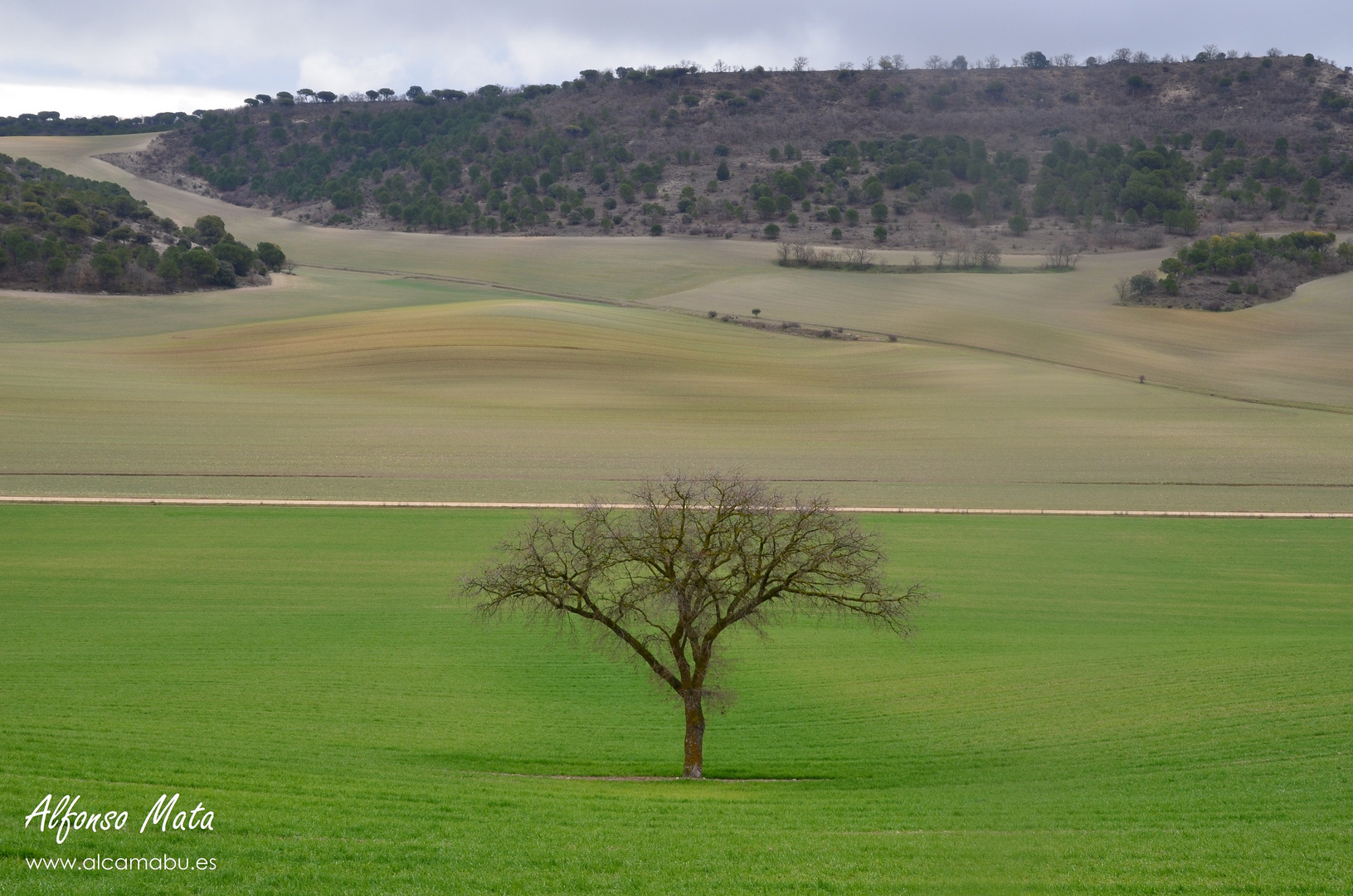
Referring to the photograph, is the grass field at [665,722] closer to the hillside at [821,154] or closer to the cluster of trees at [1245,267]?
the cluster of trees at [1245,267]

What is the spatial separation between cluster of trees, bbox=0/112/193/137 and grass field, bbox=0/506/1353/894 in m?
164

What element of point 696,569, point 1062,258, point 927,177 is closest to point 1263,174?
point 1062,258

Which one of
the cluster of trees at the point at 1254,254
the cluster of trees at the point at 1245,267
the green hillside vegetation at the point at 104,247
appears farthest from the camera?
the cluster of trees at the point at 1254,254

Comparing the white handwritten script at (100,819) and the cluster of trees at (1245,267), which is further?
the cluster of trees at (1245,267)

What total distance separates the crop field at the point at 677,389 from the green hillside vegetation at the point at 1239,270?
344cm

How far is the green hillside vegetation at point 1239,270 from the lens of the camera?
90.2m

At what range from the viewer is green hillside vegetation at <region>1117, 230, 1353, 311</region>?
296ft

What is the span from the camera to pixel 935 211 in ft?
396

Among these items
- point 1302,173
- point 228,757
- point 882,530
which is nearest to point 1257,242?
point 1302,173

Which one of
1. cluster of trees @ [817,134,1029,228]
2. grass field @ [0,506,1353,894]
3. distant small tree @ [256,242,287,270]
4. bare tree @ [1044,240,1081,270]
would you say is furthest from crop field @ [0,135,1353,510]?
cluster of trees @ [817,134,1029,228]

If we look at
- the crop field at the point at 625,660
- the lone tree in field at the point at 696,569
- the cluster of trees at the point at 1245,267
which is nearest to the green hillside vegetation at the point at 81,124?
the crop field at the point at 625,660

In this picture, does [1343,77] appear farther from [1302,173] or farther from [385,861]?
[385,861]

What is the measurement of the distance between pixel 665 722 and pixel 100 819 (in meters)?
12.2

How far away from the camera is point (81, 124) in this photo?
177m
